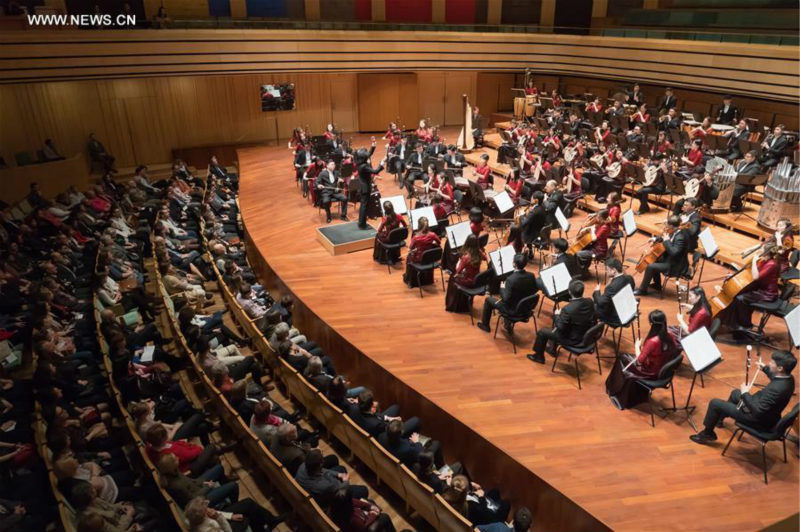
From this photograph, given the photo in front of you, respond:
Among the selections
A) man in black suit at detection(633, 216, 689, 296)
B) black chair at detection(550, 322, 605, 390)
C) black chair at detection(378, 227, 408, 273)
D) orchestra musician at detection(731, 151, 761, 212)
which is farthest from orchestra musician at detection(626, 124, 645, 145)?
black chair at detection(550, 322, 605, 390)

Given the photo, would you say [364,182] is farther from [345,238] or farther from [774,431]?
[774,431]

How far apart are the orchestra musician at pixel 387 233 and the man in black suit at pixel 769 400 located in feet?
16.1

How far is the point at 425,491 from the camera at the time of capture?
4.12 meters

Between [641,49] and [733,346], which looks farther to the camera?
[641,49]

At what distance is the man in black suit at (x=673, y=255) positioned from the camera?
6.96m

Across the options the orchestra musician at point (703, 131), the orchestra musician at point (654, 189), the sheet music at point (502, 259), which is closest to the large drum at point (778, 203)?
the orchestra musician at point (654, 189)

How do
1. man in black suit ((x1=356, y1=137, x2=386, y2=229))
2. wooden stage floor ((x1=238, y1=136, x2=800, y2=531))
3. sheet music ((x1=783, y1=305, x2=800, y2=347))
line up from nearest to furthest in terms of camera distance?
wooden stage floor ((x1=238, y1=136, x2=800, y2=531)), sheet music ((x1=783, y1=305, x2=800, y2=347)), man in black suit ((x1=356, y1=137, x2=386, y2=229))

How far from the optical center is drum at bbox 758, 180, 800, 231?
8625 millimetres

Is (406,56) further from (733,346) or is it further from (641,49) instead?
(733,346)

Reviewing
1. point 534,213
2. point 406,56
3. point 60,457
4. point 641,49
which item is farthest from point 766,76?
point 60,457

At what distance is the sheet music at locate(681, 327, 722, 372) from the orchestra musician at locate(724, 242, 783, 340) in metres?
1.80

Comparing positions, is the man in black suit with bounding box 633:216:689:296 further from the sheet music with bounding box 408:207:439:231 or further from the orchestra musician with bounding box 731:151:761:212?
the orchestra musician with bounding box 731:151:761:212

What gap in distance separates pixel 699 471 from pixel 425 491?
93.0 inches

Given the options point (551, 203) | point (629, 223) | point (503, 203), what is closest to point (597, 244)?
point (629, 223)
